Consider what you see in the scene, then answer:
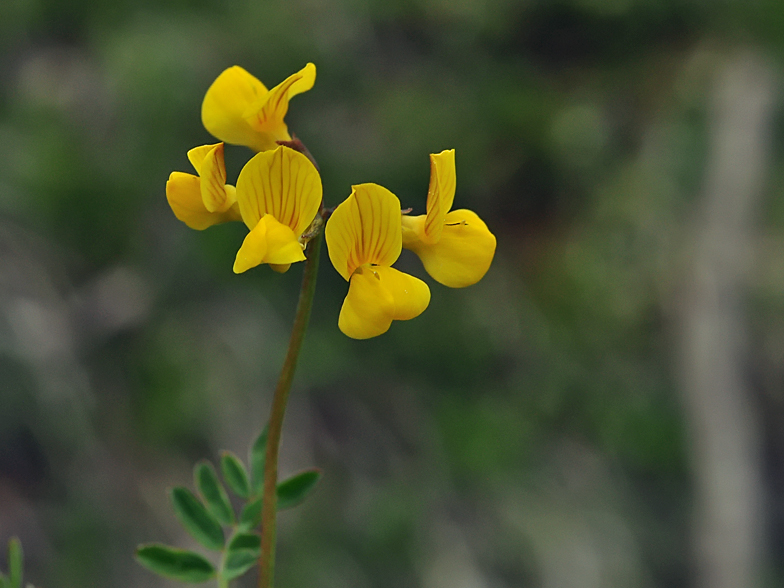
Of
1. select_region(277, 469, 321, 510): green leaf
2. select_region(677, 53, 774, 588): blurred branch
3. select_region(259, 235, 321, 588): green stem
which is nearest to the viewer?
select_region(259, 235, 321, 588): green stem

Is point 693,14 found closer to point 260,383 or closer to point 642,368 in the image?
point 642,368

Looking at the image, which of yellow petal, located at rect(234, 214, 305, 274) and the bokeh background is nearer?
yellow petal, located at rect(234, 214, 305, 274)

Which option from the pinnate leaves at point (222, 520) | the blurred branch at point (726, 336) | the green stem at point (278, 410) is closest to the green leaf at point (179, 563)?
the pinnate leaves at point (222, 520)

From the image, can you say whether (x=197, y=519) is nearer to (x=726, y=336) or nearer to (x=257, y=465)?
(x=257, y=465)

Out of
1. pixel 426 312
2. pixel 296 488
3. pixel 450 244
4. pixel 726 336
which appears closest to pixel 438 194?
pixel 450 244

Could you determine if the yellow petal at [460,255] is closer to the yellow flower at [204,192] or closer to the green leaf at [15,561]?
the yellow flower at [204,192]

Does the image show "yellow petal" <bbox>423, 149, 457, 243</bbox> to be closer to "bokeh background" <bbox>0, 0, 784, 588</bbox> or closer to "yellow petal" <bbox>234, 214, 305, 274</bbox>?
"yellow petal" <bbox>234, 214, 305, 274</bbox>

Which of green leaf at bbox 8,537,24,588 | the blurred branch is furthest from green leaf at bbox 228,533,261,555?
the blurred branch

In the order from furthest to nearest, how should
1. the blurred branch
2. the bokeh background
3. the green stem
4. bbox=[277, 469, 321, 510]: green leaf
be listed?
the blurred branch < the bokeh background < bbox=[277, 469, 321, 510]: green leaf < the green stem
